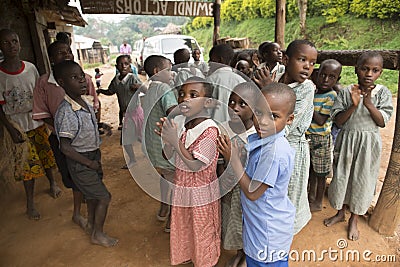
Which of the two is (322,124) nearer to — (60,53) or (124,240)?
(124,240)

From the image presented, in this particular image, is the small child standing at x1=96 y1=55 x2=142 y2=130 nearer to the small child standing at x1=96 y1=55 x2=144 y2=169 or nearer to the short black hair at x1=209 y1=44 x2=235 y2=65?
the small child standing at x1=96 y1=55 x2=144 y2=169

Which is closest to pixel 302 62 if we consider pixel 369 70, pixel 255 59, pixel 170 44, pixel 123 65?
pixel 369 70

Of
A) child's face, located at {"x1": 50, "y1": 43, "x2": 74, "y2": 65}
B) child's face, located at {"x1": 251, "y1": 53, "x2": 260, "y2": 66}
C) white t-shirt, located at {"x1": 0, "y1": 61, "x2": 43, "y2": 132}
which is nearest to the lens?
white t-shirt, located at {"x1": 0, "y1": 61, "x2": 43, "y2": 132}

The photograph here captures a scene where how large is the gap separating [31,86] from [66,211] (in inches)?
52.1

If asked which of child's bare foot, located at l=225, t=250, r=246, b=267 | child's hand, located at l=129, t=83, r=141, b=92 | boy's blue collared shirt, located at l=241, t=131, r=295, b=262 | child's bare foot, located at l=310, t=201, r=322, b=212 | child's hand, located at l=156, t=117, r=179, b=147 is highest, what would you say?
child's hand, located at l=156, t=117, r=179, b=147

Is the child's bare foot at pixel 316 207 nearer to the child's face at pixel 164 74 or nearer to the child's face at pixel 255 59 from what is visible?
the child's face at pixel 255 59

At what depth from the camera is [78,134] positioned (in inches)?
86.2

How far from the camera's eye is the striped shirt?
2557mm

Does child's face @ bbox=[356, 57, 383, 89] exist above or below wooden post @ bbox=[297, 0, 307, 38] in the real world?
below

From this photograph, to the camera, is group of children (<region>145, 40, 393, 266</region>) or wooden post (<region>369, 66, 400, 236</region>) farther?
wooden post (<region>369, 66, 400, 236</region>)

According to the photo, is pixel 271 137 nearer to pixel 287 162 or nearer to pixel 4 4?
pixel 287 162

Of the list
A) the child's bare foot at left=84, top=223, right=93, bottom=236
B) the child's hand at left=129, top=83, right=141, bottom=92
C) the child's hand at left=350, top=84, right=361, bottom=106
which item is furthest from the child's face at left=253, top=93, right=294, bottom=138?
the child's hand at left=129, top=83, right=141, bottom=92

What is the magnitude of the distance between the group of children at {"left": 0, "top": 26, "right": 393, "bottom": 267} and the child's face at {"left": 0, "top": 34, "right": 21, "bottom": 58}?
0.01m

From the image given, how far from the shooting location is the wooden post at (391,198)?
2492 mm
